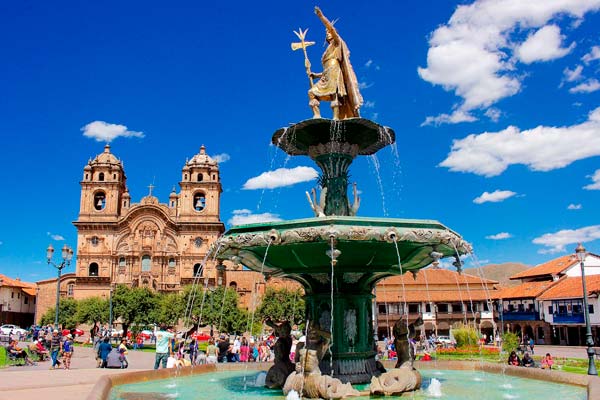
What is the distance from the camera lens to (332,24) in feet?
28.7

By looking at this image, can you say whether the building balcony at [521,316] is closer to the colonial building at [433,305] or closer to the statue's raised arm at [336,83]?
the colonial building at [433,305]

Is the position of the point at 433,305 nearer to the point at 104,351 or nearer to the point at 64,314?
the point at 64,314

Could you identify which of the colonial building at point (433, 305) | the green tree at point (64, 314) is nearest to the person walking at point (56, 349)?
the green tree at point (64, 314)

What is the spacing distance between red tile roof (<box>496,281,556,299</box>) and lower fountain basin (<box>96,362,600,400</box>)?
123 ft

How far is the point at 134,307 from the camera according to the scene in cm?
3881

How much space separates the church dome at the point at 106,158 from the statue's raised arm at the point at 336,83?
58852 millimetres

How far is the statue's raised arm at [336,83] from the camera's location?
8617mm

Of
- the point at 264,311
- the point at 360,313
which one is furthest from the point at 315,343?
the point at 264,311

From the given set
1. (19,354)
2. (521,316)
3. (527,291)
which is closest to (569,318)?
(521,316)

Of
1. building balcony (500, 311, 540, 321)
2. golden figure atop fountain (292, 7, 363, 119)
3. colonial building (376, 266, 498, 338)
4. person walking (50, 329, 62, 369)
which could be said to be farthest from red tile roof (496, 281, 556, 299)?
golden figure atop fountain (292, 7, 363, 119)

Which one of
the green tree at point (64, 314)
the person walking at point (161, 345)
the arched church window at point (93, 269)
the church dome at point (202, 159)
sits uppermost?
the church dome at point (202, 159)

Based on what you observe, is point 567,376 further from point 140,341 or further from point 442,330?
point 442,330

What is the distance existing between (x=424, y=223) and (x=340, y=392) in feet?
7.51

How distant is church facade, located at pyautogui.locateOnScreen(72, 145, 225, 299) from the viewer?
59594 millimetres
